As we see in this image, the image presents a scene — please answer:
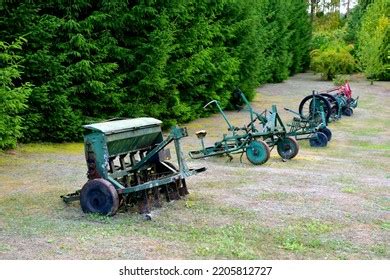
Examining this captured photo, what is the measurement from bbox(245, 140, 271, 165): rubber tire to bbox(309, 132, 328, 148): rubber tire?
3.07m

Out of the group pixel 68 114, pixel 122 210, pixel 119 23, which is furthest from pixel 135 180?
pixel 119 23

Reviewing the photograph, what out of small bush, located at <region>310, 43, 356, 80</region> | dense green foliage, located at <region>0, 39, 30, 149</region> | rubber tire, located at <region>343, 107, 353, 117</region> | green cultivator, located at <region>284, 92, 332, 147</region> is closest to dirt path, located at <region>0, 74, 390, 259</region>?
dense green foliage, located at <region>0, 39, 30, 149</region>

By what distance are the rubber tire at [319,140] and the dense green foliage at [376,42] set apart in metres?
18.6

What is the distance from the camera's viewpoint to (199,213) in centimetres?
648

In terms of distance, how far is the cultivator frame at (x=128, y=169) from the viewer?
6301mm

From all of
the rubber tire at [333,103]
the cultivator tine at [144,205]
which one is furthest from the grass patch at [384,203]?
the rubber tire at [333,103]

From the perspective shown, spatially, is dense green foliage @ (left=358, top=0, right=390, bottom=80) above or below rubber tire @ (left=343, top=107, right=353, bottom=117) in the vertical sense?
above

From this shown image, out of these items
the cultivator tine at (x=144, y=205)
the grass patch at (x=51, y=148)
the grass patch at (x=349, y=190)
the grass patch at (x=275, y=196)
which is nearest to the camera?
the cultivator tine at (x=144, y=205)

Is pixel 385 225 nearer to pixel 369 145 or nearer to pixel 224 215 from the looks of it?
pixel 224 215

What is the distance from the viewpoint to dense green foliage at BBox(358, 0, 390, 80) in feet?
97.3

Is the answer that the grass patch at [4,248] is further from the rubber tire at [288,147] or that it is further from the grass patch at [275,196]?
the rubber tire at [288,147]

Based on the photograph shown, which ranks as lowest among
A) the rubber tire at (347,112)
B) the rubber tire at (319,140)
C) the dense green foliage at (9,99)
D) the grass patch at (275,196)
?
the rubber tire at (347,112)

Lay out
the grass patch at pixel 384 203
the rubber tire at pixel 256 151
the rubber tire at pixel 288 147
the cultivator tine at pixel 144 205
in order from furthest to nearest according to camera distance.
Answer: the rubber tire at pixel 288 147 → the rubber tire at pixel 256 151 → the grass patch at pixel 384 203 → the cultivator tine at pixel 144 205

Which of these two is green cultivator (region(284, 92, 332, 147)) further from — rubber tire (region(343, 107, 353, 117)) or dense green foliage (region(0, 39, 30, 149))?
dense green foliage (region(0, 39, 30, 149))
